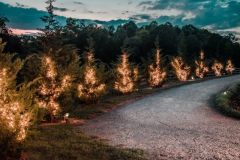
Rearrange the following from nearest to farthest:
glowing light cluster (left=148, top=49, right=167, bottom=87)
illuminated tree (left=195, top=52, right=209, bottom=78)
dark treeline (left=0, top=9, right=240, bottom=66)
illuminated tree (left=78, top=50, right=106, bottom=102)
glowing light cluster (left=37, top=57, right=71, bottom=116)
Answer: glowing light cluster (left=37, top=57, right=71, bottom=116)
illuminated tree (left=78, top=50, right=106, bottom=102)
glowing light cluster (left=148, top=49, right=167, bottom=87)
illuminated tree (left=195, top=52, right=209, bottom=78)
dark treeline (left=0, top=9, right=240, bottom=66)

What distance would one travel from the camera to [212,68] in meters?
73.1

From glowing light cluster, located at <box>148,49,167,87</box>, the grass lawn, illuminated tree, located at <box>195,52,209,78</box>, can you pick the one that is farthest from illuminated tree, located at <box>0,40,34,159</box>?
illuminated tree, located at <box>195,52,209,78</box>

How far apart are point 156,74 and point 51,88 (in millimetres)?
26307

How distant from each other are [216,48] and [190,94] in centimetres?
5720

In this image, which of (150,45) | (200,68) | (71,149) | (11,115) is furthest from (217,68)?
(11,115)

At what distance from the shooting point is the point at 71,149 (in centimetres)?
1471

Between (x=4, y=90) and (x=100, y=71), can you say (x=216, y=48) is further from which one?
(x=4, y=90)

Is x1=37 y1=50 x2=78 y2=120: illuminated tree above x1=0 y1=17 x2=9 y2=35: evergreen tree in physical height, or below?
below

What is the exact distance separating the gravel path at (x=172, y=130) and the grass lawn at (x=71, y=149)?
1.06 meters

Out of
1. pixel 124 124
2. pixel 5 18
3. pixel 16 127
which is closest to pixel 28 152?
pixel 16 127

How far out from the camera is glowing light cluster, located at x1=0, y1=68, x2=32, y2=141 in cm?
1163

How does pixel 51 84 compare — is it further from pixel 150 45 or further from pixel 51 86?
pixel 150 45

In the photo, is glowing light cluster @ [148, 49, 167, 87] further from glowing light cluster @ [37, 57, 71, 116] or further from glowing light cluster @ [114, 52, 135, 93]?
glowing light cluster @ [37, 57, 71, 116]

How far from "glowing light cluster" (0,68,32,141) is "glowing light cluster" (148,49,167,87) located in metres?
35.2
